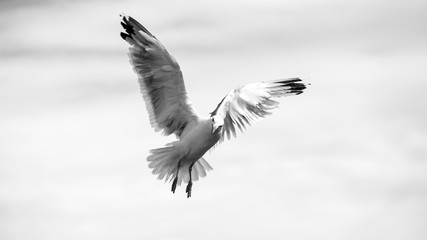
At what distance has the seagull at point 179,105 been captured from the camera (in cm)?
1806

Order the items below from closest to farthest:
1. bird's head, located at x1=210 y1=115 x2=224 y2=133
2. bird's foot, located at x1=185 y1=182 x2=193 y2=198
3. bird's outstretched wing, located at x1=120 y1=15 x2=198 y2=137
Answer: bird's head, located at x1=210 y1=115 x2=224 y2=133, bird's foot, located at x1=185 y1=182 x2=193 y2=198, bird's outstretched wing, located at x1=120 y1=15 x2=198 y2=137

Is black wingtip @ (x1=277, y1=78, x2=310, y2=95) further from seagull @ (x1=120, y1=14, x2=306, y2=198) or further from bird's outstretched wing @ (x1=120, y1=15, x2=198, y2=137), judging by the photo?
bird's outstretched wing @ (x1=120, y1=15, x2=198, y2=137)

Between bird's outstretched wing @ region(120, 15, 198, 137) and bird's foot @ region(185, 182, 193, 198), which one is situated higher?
bird's outstretched wing @ region(120, 15, 198, 137)

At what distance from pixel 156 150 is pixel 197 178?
1.07m

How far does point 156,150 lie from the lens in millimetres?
18234

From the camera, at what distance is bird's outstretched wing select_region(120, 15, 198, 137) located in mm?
18141

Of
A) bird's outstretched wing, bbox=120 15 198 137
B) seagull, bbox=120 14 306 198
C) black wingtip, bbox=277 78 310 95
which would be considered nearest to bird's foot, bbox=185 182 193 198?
seagull, bbox=120 14 306 198

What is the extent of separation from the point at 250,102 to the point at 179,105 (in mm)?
1195

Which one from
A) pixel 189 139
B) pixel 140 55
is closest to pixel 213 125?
pixel 189 139

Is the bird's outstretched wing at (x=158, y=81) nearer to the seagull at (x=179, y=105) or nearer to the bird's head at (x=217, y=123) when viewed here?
the seagull at (x=179, y=105)

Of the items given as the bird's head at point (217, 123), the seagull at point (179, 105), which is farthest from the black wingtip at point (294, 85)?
the bird's head at point (217, 123)

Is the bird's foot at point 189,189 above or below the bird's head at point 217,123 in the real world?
below

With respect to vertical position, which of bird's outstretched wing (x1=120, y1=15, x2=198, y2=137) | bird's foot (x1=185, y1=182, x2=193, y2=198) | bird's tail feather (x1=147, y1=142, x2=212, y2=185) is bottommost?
bird's foot (x1=185, y1=182, x2=193, y2=198)

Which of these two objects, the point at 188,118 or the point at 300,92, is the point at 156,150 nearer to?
the point at 188,118
